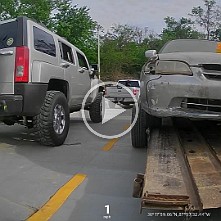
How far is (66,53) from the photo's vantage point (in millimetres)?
7691

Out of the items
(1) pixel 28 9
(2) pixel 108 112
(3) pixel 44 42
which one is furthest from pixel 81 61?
(1) pixel 28 9

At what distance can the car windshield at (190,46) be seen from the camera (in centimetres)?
605

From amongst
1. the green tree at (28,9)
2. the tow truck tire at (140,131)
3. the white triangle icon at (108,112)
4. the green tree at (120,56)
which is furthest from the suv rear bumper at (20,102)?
the green tree at (120,56)

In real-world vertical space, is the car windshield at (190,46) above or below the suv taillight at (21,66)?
above

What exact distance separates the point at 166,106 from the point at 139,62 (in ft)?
171

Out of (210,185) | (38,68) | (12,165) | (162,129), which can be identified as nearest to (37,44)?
(38,68)

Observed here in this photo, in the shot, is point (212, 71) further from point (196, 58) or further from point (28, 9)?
point (28, 9)

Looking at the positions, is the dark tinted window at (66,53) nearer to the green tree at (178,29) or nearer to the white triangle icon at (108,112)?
the white triangle icon at (108,112)

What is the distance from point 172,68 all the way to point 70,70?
3.37 m

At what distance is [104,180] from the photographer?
4.55 m

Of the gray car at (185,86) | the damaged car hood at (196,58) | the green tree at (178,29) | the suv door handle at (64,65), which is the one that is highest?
the green tree at (178,29)

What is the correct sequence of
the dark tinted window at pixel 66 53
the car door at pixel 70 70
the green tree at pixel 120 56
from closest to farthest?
the car door at pixel 70 70 → the dark tinted window at pixel 66 53 → the green tree at pixel 120 56

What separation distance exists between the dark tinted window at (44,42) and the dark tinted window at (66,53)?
52cm

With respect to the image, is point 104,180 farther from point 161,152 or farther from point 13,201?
point 13,201
